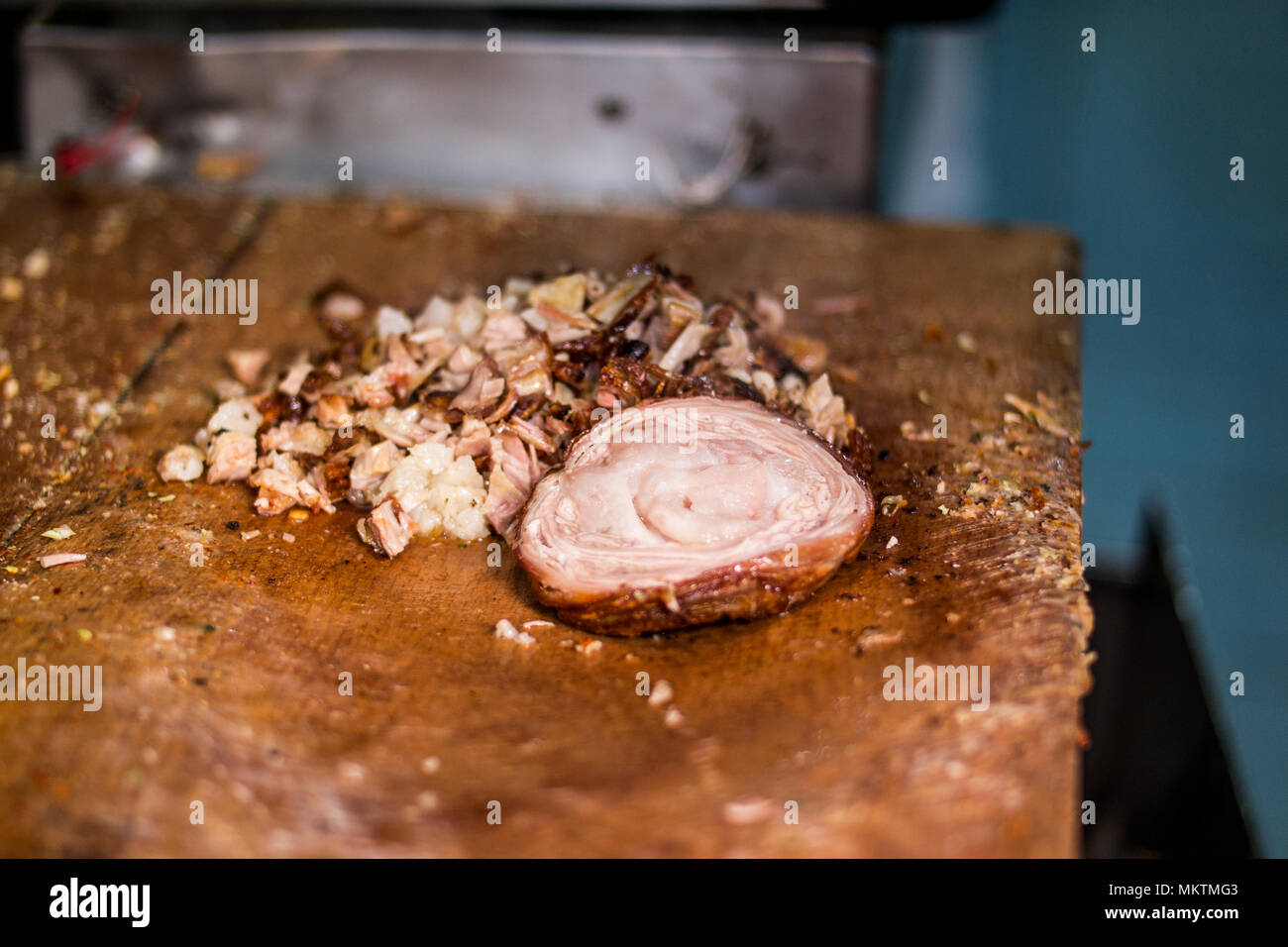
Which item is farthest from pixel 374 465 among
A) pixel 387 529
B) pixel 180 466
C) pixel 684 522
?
pixel 684 522

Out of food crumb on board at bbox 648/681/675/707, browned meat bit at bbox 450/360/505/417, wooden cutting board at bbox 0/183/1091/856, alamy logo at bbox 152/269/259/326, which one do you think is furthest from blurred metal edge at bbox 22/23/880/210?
food crumb on board at bbox 648/681/675/707

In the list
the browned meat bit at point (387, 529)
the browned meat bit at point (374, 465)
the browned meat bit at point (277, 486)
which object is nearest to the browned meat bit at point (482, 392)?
the browned meat bit at point (374, 465)

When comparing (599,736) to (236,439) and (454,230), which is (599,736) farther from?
(454,230)

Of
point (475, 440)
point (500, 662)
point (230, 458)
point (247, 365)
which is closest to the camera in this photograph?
point (500, 662)

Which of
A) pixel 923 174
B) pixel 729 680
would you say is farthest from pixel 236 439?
pixel 923 174

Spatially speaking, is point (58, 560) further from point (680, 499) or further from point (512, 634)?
point (680, 499)

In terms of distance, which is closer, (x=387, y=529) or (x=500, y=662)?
(x=500, y=662)
